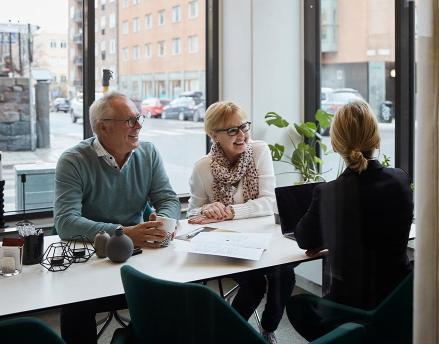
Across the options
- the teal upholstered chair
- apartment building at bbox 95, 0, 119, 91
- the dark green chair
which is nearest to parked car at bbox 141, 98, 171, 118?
apartment building at bbox 95, 0, 119, 91

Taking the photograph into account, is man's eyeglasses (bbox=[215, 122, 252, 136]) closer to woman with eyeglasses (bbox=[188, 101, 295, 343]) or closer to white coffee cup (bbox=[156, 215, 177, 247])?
woman with eyeglasses (bbox=[188, 101, 295, 343])

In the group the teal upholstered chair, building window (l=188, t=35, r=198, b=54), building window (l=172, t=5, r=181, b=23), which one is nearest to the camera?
the teal upholstered chair

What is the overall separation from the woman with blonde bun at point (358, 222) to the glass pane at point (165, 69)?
2.19 m

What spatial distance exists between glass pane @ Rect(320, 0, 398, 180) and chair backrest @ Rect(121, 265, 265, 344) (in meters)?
1.83

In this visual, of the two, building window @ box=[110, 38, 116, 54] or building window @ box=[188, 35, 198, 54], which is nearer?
building window @ box=[110, 38, 116, 54]

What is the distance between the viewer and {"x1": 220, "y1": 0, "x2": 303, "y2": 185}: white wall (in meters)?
3.97

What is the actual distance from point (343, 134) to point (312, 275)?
0.60 meters

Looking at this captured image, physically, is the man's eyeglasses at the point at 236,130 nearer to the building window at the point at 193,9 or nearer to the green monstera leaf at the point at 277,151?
the green monstera leaf at the point at 277,151

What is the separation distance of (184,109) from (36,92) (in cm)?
112

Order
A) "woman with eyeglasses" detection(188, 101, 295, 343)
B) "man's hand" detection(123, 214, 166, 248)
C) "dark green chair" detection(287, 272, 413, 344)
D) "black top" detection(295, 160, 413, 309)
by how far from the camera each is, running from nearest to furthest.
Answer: "dark green chair" detection(287, 272, 413, 344), "black top" detection(295, 160, 413, 309), "man's hand" detection(123, 214, 166, 248), "woman with eyeglasses" detection(188, 101, 295, 343)

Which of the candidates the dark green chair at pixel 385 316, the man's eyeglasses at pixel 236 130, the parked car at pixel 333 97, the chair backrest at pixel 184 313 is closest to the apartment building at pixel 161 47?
the parked car at pixel 333 97

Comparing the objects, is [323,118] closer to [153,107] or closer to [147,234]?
[153,107]

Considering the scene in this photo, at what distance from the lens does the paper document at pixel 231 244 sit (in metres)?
1.92

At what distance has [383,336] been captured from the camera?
5.84ft
